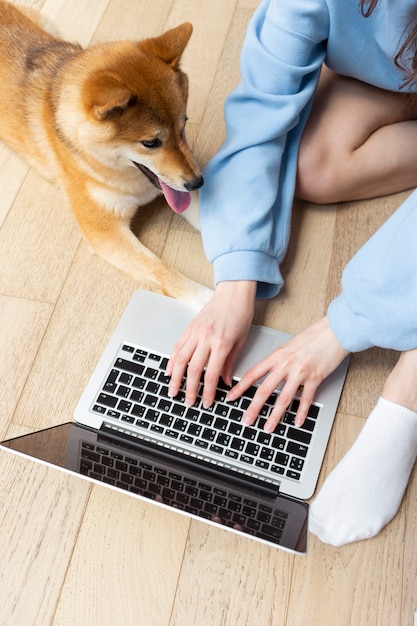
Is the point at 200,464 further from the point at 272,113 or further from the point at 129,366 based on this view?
the point at 272,113

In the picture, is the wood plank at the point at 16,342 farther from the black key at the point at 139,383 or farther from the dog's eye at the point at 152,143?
the dog's eye at the point at 152,143

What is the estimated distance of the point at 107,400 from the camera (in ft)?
3.36

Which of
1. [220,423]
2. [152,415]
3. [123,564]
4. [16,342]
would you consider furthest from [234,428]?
[16,342]

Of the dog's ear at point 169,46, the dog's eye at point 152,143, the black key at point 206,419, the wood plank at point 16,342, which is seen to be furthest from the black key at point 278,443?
the dog's ear at point 169,46

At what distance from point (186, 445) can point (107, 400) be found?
0.15 meters

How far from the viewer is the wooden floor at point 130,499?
926 mm

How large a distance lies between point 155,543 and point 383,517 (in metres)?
0.35

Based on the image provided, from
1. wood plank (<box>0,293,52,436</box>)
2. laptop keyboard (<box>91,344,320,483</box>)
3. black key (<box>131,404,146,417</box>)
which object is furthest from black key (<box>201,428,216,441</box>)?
wood plank (<box>0,293,52,436</box>)

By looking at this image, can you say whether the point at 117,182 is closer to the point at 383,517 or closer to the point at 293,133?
the point at 293,133

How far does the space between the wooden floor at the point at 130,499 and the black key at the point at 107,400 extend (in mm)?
78

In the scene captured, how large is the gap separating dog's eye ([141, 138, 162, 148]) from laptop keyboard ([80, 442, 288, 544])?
53cm

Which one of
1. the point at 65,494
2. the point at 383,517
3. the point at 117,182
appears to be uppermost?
the point at 117,182

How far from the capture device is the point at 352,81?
1243 mm

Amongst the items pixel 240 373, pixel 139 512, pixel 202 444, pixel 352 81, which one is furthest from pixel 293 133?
pixel 139 512
